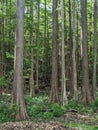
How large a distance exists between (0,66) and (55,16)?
29.3ft

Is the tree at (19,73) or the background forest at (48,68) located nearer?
the tree at (19,73)

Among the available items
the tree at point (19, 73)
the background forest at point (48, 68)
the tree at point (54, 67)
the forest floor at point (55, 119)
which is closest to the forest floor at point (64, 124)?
the forest floor at point (55, 119)

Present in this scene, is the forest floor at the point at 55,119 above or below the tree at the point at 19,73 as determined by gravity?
below

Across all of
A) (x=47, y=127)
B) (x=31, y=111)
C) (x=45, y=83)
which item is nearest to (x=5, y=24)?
(x=45, y=83)

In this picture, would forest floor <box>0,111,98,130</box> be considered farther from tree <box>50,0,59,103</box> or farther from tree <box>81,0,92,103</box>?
tree <box>81,0,92,103</box>

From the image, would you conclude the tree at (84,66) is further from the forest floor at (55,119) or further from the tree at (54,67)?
the forest floor at (55,119)

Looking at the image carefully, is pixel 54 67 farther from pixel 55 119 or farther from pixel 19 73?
pixel 19 73

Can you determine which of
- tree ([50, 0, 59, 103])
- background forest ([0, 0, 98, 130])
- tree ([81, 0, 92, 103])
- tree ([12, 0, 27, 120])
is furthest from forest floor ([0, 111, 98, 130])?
tree ([81, 0, 92, 103])

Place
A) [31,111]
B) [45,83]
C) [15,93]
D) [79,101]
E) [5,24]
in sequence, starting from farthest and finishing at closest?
[45,83] < [5,24] < [79,101] < [31,111] < [15,93]

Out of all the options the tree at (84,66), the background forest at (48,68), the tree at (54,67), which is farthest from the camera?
the tree at (84,66)

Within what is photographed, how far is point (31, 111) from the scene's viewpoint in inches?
515

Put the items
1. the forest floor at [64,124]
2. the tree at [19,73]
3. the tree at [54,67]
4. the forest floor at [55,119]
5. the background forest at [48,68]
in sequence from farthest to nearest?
the tree at [54,67] < the background forest at [48,68] < the tree at [19,73] < the forest floor at [55,119] < the forest floor at [64,124]

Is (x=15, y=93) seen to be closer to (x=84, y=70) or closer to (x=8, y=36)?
(x=84, y=70)

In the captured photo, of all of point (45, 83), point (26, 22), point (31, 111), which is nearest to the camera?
point (31, 111)
